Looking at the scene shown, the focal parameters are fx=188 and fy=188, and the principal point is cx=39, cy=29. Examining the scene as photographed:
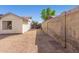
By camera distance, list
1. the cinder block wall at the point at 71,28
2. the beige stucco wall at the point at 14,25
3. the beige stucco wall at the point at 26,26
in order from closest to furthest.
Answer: the cinder block wall at the point at 71,28 → the beige stucco wall at the point at 14,25 → the beige stucco wall at the point at 26,26

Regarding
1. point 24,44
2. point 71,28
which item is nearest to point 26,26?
point 24,44

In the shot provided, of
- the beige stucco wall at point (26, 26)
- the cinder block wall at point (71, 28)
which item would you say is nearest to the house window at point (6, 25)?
the beige stucco wall at point (26, 26)

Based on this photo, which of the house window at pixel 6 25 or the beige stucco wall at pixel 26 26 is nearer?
the house window at pixel 6 25

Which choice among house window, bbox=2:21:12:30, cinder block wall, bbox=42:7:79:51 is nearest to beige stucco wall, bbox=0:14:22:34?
house window, bbox=2:21:12:30

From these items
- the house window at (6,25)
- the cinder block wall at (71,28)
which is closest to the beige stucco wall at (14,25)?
the house window at (6,25)

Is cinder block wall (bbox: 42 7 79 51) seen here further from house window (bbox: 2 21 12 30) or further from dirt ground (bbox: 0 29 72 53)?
house window (bbox: 2 21 12 30)

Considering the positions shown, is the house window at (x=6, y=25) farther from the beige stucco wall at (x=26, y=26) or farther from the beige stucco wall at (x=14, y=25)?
the beige stucco wall at (x=26, y=26)

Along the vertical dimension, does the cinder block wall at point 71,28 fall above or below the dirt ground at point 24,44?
above

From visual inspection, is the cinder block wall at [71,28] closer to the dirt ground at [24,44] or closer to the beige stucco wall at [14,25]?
the dirt ground at [24,44]

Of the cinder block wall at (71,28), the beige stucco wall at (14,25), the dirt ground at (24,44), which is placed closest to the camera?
the cinder block wall at (71,28)

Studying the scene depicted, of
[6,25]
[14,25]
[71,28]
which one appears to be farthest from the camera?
[14,25]

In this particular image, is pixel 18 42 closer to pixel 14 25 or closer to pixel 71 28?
pixel 14 25
